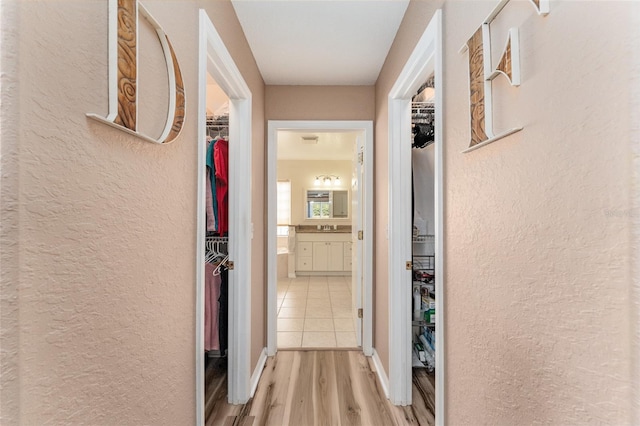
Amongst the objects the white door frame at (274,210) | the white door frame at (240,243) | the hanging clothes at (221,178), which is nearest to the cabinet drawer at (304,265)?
the white door frame at (274,210)

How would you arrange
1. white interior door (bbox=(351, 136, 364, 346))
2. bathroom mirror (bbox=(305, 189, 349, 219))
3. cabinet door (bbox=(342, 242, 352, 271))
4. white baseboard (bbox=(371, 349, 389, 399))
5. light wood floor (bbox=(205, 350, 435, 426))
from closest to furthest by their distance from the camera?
1. light wood floor (bbox=(205, 350, 435, 426))
2. white baseboard (bbox=(371, 349, 389, 399))
3. white interior door (bbox=(351, 136, 364, 346))
4. cabinet door (bbox=(342, 242, 352, 271))
5. bathroom mirror (bbox=(305, 189, 349, 219))

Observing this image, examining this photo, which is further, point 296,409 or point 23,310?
point 296,409

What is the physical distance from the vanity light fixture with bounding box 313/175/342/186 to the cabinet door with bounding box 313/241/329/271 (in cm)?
128

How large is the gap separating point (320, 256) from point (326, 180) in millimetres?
1622

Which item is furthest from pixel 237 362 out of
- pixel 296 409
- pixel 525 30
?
pixel 525 30

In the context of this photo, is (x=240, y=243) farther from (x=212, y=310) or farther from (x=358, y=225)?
(x=358, y=225)

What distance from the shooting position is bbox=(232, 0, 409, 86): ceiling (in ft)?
5.91

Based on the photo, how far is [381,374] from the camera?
2436 mm

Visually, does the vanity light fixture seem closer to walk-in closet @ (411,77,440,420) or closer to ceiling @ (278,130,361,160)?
ceiling @ (278,130,361,160)

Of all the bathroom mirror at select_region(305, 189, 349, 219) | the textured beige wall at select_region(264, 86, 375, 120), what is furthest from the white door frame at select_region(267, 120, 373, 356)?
the bathroom mirror at select_region(305, 189, 349, 219)

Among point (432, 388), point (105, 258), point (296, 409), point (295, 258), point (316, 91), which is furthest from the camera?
point (295, 258)

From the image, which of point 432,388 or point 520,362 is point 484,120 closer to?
point 520,362

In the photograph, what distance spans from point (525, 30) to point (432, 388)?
234 cm

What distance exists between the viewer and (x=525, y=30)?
0.78m
